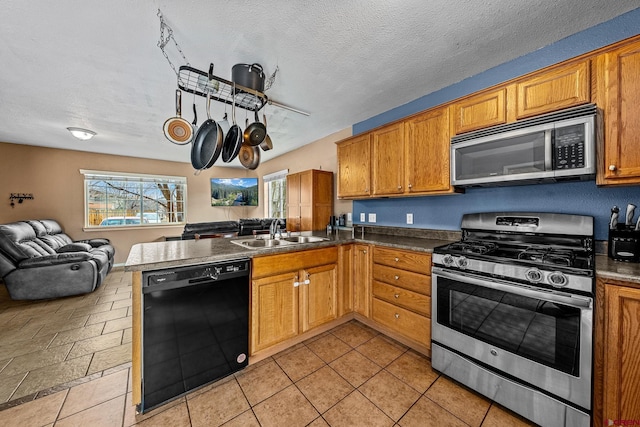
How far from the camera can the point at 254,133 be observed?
207 cm

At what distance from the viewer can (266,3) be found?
1408 millimetres

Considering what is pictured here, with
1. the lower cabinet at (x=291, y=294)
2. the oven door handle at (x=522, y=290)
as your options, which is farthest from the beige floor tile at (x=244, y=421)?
the oven door handle at (x=522, y=290)

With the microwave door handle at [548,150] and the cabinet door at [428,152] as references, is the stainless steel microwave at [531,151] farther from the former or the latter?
the cabinet door at [428,152]

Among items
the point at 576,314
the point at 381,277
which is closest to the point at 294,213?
the point at 381,277

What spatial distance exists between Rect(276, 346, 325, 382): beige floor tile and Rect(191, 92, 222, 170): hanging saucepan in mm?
1748

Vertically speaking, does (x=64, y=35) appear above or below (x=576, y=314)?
above

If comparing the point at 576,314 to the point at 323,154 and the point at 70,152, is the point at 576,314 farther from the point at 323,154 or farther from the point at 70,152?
the point at 70,152

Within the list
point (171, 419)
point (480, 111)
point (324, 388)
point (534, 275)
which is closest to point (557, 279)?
point (534, 275)

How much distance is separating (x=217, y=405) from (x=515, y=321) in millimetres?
1990

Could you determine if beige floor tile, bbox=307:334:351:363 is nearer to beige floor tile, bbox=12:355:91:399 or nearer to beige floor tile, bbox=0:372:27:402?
beige floor tile, bbox=12:355:91:399

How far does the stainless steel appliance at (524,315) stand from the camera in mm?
1248

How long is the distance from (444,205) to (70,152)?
6969 millimetres

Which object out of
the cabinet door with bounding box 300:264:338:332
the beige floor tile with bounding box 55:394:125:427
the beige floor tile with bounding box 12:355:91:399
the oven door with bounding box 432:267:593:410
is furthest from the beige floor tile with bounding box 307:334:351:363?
the beige floor tile with bounding box 12:355:91:399

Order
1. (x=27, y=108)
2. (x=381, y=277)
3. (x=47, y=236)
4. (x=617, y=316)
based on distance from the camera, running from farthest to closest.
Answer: (x=47, y=236), (x=27, y=108), (x=381, y=277), (x=617, y=316)
